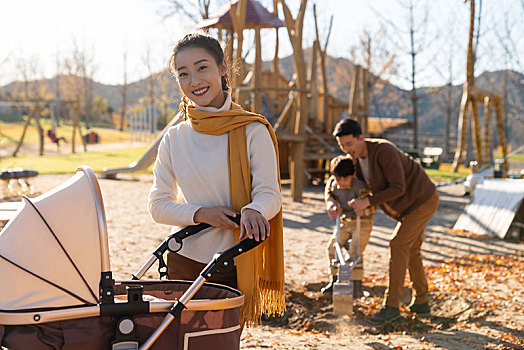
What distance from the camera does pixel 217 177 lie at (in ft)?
8.18

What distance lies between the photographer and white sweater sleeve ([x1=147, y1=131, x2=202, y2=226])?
2.53 m

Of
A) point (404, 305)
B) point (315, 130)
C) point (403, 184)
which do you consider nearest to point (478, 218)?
point (404, 305)

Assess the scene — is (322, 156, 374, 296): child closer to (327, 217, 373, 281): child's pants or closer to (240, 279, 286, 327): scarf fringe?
(327, 217, 373, 281): child's pants

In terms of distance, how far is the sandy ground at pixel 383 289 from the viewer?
14.8 feet

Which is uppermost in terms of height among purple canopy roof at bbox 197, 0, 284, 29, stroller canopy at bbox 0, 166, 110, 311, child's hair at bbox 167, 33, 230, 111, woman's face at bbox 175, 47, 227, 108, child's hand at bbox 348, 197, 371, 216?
purple canopy roof at bbox 197, 0, 284, 29

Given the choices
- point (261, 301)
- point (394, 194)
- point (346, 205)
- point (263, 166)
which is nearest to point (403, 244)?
point (394, 194)

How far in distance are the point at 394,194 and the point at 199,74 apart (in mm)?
2835

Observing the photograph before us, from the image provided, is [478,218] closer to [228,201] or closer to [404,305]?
[404,305]

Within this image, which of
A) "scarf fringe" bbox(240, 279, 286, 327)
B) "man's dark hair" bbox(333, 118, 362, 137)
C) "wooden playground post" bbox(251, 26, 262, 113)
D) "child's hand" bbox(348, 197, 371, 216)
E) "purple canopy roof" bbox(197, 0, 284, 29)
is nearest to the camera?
"scarf fringe" bbox(240, 279, 286, 327)

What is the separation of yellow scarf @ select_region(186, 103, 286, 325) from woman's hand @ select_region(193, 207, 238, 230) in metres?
0.06

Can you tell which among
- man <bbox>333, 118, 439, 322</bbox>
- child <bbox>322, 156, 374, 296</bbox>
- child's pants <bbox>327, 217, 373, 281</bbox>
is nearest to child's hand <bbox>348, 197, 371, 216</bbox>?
man <bbox>333, 118, 439, 322</bbox>

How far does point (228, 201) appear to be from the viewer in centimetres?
250

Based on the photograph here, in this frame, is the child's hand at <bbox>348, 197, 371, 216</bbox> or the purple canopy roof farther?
the purple canopy roof

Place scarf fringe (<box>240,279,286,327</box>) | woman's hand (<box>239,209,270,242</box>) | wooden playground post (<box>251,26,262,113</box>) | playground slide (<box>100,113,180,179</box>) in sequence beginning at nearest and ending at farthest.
A: woman's hand (<box>239,209,270,242</box>) < scarf fringe (<box>240,279,286,327</box>) < wooden playground post (<box>251,26,262,113</box>) < playground slide (<box>100,113,180,179</box>)
